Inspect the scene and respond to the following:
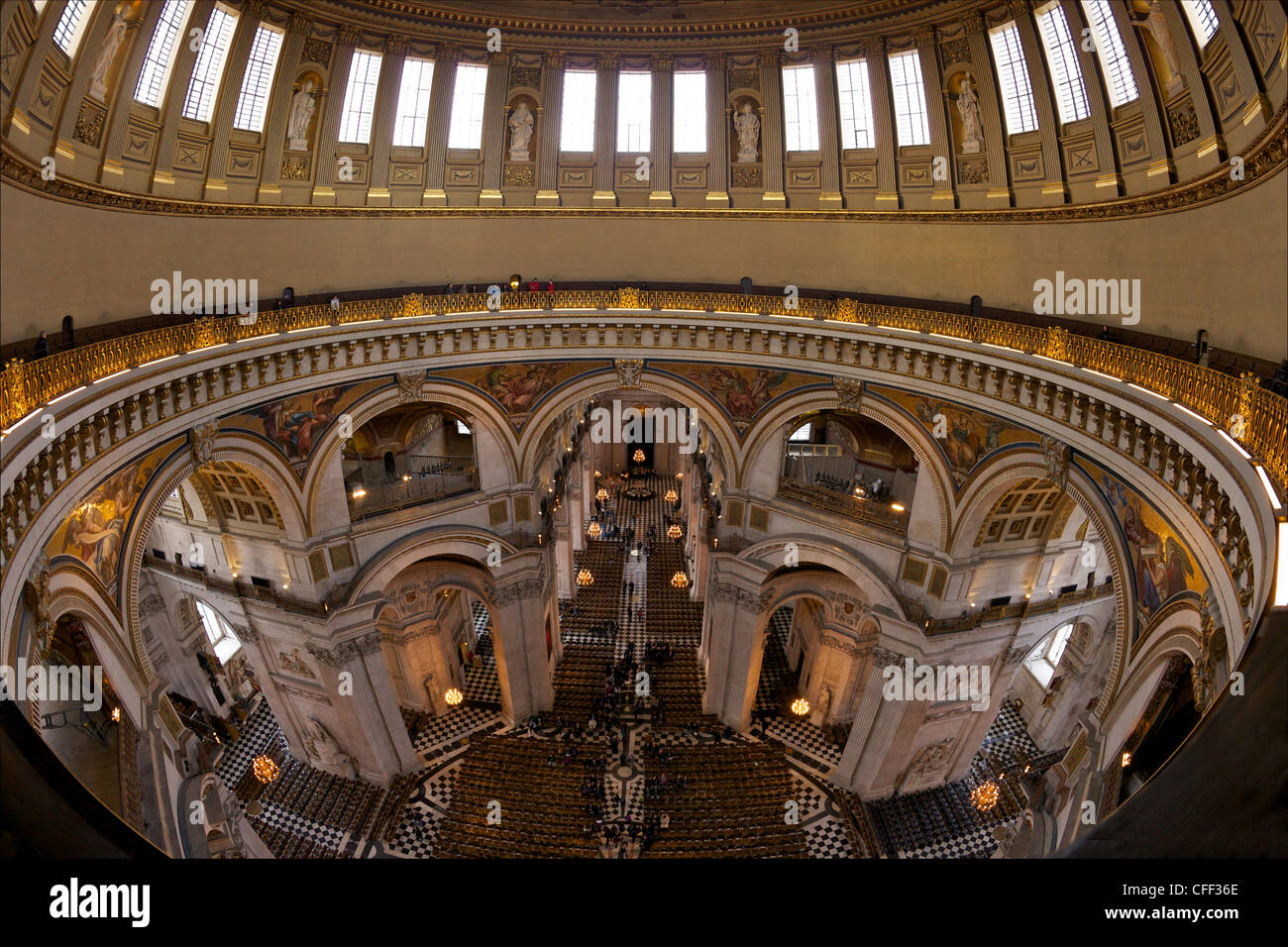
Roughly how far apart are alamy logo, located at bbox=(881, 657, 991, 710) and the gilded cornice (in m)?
10.4

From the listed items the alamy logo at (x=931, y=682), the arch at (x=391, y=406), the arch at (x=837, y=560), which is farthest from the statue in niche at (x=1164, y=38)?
the arch at (x=391, y=406)

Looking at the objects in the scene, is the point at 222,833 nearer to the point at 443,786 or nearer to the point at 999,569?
the point at 443,786

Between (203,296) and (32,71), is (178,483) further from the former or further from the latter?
(32,71)

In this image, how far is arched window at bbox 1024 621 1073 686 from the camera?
68.0 ft

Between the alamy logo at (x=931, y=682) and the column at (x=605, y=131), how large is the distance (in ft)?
46.2

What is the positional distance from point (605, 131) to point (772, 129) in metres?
4.31

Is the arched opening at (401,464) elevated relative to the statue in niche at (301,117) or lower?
lower

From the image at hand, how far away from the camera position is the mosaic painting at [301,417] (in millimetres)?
14398

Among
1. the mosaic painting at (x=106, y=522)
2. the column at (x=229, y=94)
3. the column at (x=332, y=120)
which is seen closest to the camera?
the mosaic painting at (x=106, y=522)

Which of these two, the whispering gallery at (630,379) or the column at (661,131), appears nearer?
the whispering gallery at (630,379)

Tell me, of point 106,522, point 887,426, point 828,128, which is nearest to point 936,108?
point 828,128

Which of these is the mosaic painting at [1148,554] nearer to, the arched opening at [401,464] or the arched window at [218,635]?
the arched opening at [401,464]

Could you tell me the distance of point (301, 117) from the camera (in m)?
16.8

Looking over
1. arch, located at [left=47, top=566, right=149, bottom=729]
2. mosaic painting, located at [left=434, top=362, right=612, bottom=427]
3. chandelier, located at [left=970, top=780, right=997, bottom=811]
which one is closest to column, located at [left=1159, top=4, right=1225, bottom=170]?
mosaic painting, located at [left=434, top=362, right=612, bottom=427]
